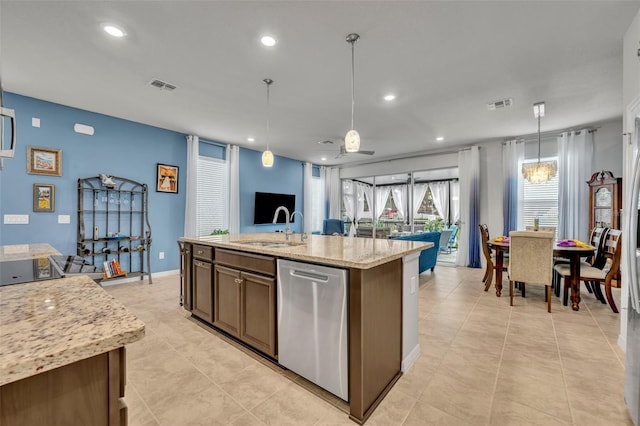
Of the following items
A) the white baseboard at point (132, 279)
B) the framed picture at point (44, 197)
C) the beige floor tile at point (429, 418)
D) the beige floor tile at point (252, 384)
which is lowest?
the beige floor tile at point (252, 384)

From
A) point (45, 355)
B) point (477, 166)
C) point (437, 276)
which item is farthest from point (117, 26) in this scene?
point (477, 166)

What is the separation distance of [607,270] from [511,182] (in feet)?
8.05

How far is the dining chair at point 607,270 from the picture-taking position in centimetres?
317

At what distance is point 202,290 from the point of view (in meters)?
2.84

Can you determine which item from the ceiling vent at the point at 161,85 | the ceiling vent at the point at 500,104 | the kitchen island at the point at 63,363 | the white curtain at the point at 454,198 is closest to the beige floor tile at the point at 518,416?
the kitchen island at the point at 63,363

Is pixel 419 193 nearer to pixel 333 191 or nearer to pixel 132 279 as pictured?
pixel 333 191

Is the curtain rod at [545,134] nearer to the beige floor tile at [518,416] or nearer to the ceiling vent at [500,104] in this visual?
the ceiling vent at [500,104]

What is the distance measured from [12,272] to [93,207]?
3.63 metres

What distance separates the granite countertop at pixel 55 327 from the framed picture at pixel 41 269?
163 millimetres

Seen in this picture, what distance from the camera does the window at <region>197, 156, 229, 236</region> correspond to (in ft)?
18.5

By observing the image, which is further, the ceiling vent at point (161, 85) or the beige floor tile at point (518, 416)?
the ceiling vent at point (161, 85)

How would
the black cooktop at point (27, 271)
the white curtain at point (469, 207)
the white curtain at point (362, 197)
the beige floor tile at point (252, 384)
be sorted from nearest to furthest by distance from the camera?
the black cooktop at point (27, 271)
the beige floor tile at point (252, 384)
the white curtain at point (469, 207)
the white curtain at point (362, 197)

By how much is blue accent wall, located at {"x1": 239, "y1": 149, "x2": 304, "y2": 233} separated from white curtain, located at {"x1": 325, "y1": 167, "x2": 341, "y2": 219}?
106 cm

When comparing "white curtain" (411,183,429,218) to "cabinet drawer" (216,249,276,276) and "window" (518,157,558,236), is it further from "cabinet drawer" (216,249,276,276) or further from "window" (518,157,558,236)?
"cabinet drawer" (216,249,276,276)
